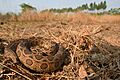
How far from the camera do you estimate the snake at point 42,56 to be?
13.9 ft

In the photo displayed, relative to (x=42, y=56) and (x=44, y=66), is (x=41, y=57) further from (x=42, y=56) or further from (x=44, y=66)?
(x=44, y=66)

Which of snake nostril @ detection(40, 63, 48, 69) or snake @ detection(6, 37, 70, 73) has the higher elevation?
snake @ detection(6, 37, 70, 73)

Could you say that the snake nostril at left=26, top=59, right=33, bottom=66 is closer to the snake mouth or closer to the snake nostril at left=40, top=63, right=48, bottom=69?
the snake mouth

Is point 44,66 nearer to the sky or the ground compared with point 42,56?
nearer to the ground

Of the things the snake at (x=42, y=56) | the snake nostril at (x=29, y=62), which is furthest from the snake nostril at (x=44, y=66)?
the snake nostril at (x=29, y=62)

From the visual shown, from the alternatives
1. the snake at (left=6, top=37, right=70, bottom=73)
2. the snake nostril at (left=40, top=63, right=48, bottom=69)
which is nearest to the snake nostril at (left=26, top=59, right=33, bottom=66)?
the snake at (left=6, top=37, right=70, bottom=73)

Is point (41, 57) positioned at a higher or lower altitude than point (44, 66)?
higher

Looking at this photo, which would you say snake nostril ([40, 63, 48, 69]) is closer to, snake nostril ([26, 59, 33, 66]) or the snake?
the snake

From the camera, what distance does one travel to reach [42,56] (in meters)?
4.31

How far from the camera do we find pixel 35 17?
13812 mm

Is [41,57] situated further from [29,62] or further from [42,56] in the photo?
[29,62]

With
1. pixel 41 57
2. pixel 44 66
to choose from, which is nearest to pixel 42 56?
pixel 41 57

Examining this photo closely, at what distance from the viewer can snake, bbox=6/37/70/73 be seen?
4230 millimetres

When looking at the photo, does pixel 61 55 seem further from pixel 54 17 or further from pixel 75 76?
pixel 54 17
